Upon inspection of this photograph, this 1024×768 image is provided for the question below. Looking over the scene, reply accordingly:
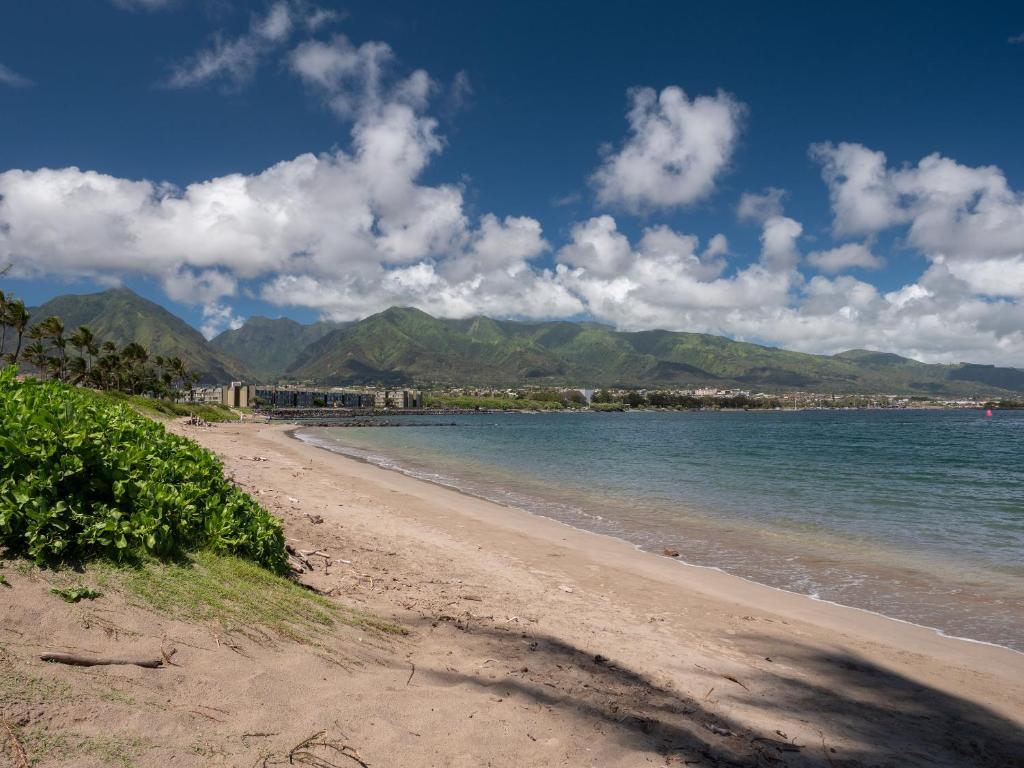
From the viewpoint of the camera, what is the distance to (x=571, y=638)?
8562mm

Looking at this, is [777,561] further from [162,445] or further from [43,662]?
[43,662]

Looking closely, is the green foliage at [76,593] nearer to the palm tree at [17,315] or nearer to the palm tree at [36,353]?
the palm tree at [17,315]

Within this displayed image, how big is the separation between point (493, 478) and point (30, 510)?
31.2 metres

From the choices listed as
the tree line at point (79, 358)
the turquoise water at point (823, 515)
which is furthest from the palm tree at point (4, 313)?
the turquoise water at point (823, 515)

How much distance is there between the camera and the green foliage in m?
5.00

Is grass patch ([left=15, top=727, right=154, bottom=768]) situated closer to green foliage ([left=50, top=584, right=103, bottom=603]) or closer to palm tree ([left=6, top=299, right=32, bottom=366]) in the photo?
green foliage ([left=50, top=584, right=103, bottom=603])

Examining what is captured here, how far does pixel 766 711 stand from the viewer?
672cm

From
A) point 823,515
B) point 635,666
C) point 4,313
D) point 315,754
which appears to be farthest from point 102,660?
point 4,313

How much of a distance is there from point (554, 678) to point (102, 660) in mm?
4463

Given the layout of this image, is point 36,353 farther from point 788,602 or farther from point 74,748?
point 74,748

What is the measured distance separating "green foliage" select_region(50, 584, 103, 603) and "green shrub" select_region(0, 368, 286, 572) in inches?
20.0

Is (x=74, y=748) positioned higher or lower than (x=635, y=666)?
higher

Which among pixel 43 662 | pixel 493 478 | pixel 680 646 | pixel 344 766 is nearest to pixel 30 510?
pixel 43 662

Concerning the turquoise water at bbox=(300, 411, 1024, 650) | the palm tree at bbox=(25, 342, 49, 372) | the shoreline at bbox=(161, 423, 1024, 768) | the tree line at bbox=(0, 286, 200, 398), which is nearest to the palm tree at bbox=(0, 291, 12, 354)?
the tree line at bbox=(0, 286, 200, 398)
